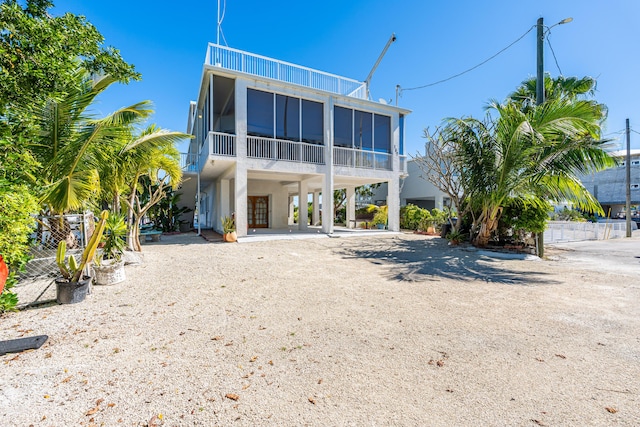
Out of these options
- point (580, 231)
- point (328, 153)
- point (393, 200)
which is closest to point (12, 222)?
point (328, 153)

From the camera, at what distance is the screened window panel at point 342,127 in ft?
43.1

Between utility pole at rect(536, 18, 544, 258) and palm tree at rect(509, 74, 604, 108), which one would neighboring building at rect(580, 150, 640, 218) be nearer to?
palm tree at rect(509, 74, 604, 108)

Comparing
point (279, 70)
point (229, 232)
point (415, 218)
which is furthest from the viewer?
point (415, 218)

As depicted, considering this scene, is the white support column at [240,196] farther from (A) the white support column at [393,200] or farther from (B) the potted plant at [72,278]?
(A) the white support column at [393,200]

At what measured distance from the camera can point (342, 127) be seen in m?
13.3

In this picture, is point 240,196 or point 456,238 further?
point 240,196

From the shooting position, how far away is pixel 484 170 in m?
8.94

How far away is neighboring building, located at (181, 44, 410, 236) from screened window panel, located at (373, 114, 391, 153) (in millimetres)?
49

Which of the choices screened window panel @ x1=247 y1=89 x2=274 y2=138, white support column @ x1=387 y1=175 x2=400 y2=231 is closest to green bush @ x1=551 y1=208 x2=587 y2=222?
white support column @ x1=387 y1=175 x2=400 y2=231

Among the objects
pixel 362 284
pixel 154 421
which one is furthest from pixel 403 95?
pixel 154 421

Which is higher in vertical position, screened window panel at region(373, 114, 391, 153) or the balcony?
screened window panel at region(373, 114, 391, 153)

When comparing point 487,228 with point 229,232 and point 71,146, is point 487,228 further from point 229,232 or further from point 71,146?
point 71,146

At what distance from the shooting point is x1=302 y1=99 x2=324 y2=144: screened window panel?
12.5 m

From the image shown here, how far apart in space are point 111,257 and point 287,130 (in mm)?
8266
